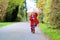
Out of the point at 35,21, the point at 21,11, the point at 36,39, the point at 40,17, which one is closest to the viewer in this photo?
the point at 36,39

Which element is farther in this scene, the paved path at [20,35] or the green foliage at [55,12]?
the green foliage at [55,12]

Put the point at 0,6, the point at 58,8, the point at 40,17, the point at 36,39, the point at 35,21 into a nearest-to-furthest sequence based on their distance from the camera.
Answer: the point at 36,39 < the point at 35,21 < the point at 58,8 < the point at 0,6 < the point at 40,17

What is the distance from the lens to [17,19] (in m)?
61.8

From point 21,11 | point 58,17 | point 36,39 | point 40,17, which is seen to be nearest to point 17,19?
point 21,11

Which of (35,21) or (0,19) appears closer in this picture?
(35,21)

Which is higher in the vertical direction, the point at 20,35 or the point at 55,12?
the point at 55,12

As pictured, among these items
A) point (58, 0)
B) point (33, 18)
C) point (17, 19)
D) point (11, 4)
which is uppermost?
point (58, 0)

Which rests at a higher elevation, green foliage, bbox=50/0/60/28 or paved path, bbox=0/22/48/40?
green foliage, bbox=50/0/60/28

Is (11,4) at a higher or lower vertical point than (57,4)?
lower

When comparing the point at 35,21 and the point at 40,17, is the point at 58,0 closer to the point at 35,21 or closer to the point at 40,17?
the point at 35,21

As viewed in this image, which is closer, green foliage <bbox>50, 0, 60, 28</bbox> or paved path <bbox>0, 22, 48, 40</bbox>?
paved path <bbox>0, 22, 48, 40</bbox>

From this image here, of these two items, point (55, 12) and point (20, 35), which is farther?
point (55, 12)

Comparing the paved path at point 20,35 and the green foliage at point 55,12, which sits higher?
the green foliage at point 55,12

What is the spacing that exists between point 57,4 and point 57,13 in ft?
2.62
